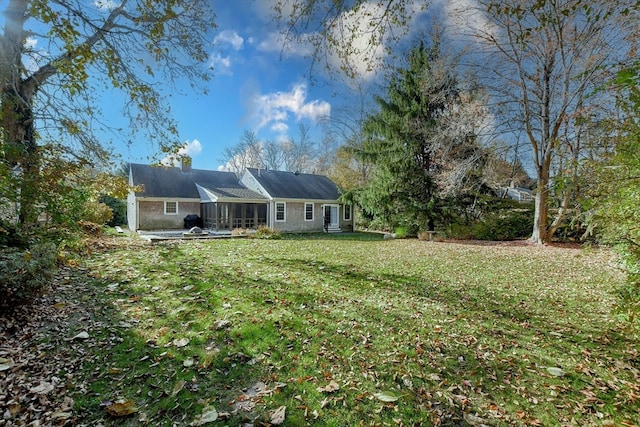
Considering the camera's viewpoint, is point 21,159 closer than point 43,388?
No

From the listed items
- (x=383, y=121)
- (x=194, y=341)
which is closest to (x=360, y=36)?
(x=194, y=341)

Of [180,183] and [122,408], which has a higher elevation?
[180,183]

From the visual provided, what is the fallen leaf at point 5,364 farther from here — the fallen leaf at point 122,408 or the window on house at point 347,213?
the window on house at point 347,213

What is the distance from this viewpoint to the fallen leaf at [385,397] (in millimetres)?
2654

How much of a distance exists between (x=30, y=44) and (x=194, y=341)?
7.30m

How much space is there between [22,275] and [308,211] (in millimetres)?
Answer: 17681

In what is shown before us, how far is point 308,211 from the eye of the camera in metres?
21.2

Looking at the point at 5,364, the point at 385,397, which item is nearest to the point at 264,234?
the point at 5,364

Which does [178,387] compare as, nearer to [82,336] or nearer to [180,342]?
[180,342]

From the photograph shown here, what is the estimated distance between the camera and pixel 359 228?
25.0 meters

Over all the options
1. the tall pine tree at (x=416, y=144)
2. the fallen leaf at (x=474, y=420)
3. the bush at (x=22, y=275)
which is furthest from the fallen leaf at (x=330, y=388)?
the tall pine tree at (x=416, y=144)

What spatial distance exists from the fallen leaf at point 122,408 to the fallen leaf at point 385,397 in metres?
2.04

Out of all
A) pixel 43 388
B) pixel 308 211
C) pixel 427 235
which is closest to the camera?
pixel 43 388

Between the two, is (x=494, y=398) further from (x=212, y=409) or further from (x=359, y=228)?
(x=359, y=228)
